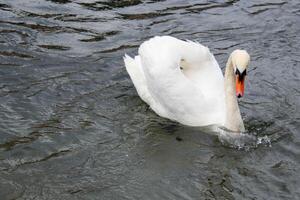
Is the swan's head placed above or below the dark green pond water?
above

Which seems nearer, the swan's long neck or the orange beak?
the orange beak

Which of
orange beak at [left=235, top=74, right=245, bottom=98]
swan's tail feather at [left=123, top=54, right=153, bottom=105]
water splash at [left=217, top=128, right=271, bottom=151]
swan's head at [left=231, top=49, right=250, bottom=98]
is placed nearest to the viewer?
swan's head at [left=231, top=49, right=250, bottom=98]

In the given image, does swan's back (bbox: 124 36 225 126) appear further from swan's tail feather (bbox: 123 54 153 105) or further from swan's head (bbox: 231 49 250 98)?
swan's head (bbox: 231 49 250 98)

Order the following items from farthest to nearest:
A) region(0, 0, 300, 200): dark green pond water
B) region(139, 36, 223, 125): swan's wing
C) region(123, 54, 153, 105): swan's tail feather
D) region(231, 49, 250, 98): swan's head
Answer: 1. region(123, 54, 153, 105): swan's tail feather
2. region(139, 36, 223, 125): swan's wing
3. region(231, 49, 250, 98): swan's head
4. region(0, 0, 300, 200): dark green pond water

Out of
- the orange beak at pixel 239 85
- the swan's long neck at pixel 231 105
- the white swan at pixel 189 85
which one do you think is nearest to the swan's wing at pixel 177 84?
the white swan at pixel 189 85

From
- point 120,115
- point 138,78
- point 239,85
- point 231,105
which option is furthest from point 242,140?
point 138,78

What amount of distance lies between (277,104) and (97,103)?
7.21ft

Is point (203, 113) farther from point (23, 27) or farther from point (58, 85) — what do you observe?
point (23, 27)

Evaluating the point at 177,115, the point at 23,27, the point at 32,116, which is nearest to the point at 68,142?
the point at 32,116

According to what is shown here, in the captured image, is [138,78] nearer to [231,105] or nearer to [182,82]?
[182,82]

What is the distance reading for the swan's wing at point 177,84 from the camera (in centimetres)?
725

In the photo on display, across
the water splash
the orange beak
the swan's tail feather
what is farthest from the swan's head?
the swan's tail feather

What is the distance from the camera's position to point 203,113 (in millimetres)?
7414

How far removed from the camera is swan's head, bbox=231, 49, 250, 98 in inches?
265
